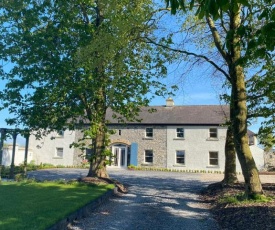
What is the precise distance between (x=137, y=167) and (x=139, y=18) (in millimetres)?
24134

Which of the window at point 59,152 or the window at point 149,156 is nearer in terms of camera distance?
the window at point 149,156

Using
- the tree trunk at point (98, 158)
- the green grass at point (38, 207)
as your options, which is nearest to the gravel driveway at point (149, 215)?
the green grass at point (38, 207)

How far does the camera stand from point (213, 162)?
104 ft

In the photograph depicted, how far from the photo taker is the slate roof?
32.3 m

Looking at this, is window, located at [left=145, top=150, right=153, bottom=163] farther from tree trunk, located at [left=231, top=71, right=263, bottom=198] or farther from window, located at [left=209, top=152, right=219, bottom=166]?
tree trunk, located at [left=231, top=71, right=263, bottom=198]

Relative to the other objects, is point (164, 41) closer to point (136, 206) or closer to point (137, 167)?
point (136, 206)

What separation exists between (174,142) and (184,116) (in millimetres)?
3402

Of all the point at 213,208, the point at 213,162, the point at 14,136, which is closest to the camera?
the point at 213,208

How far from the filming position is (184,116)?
3362 centimetres

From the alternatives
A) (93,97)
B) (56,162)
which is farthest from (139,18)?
(56,162)

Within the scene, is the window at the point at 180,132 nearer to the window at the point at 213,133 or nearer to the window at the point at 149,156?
the window at the point at 213,133

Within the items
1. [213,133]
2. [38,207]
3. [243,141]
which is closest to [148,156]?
[213,133]

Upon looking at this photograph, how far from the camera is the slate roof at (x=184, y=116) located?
106 ft

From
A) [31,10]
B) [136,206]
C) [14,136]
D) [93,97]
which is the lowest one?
[136,206]
